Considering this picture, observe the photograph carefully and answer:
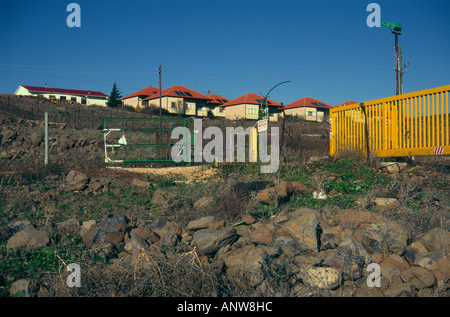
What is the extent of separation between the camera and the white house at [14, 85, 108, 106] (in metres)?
66.6

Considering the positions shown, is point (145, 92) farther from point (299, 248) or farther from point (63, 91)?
point (299, 248)

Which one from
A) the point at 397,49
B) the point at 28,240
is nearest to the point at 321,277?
the point at 28,240

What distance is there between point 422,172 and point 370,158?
2194 millimetres

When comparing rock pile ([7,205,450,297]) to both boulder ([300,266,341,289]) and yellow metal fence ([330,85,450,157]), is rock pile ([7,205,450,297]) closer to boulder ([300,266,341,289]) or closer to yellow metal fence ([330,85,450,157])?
boulder ([300,266,341,289])

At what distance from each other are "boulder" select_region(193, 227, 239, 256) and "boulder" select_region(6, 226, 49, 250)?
2259 mm

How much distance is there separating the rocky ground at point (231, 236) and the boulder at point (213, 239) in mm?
17

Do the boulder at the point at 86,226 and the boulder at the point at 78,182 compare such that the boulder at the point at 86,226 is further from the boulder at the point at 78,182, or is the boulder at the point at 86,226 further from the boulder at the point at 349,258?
the boulder at the point at 349,258

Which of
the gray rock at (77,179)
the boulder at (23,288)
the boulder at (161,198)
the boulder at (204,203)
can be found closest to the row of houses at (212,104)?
the gray rock at (77,179)

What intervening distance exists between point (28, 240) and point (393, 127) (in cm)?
987

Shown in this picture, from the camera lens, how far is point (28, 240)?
224 inches

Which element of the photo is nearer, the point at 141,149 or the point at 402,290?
the point at 402,290
